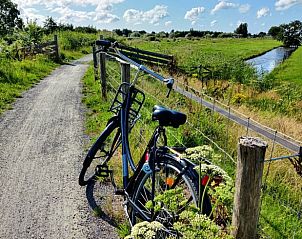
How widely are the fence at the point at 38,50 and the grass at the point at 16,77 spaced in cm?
121

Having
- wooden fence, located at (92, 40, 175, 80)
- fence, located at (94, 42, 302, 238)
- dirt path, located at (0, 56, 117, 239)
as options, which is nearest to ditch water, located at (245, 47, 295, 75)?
wooden fence, located at (92, 40, 175, 80)

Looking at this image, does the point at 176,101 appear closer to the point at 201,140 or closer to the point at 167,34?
the point at 201,140

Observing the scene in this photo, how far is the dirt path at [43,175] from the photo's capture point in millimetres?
3145

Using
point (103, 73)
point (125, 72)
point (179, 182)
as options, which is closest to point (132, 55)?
point (103, 73)

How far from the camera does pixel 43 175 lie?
13.8 ft

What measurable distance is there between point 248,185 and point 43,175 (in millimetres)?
3224

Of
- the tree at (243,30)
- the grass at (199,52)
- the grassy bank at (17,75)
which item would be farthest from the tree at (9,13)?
the tree at (243,30)

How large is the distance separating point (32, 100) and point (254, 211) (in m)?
7.53

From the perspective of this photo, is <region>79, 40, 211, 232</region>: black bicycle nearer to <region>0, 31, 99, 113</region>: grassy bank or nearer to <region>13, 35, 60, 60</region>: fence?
<region>0, 31, 99, 113</region>: grassy bank

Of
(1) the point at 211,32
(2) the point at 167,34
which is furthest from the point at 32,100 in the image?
(1) the point at 211,32

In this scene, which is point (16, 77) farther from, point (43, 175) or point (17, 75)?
point (43, 175)

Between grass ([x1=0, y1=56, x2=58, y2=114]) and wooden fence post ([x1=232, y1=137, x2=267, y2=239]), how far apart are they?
→ 662 centimetres

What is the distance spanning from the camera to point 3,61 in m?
11.7

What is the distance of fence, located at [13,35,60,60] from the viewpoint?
14170 millimetres
